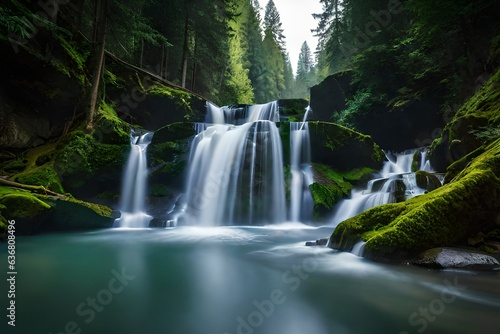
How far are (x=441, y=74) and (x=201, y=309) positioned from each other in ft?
51.6

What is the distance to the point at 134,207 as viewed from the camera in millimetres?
10773

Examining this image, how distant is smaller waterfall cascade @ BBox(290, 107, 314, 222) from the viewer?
1065cm

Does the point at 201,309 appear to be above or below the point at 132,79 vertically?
below

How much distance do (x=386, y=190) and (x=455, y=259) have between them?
579 centimetres

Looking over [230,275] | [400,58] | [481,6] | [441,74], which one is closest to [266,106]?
[400,58]

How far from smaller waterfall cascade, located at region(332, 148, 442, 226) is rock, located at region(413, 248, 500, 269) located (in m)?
4.52

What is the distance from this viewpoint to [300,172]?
11641 millimetres

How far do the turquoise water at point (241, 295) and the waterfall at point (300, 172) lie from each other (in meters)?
4.97

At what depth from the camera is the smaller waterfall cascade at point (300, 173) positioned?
34.9 feet

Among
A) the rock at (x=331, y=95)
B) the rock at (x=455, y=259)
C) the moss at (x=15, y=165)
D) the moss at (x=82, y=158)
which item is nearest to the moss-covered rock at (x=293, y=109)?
the rock at (x=331, y=95)

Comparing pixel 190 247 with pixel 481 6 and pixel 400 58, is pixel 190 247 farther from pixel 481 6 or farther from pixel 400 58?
pixel 400 58

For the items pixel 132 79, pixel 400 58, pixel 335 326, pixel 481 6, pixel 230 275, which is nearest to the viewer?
pixel 335 326

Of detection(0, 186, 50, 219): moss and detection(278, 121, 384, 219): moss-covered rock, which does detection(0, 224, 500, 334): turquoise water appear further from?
detection(278, 121, 384, 219): moss-covered rock

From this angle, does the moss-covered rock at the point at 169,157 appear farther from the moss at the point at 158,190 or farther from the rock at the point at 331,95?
the rock at the point at 331,95
